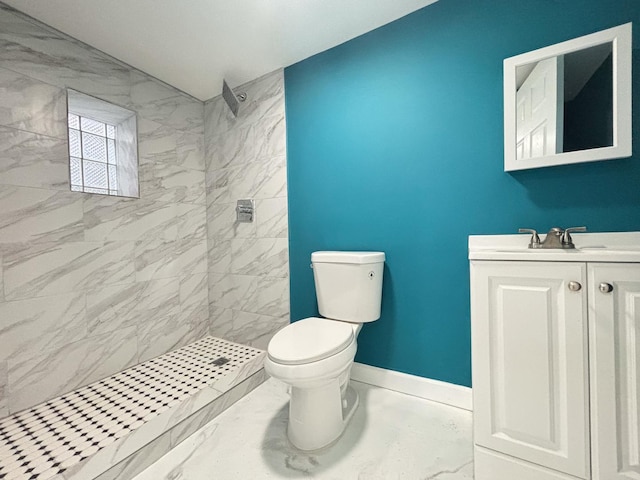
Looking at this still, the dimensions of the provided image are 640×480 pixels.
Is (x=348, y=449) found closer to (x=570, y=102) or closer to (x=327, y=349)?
(x=327, y=349)

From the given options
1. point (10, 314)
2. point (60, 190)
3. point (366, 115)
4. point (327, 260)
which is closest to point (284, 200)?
point (327, 260)

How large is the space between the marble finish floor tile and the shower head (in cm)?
192

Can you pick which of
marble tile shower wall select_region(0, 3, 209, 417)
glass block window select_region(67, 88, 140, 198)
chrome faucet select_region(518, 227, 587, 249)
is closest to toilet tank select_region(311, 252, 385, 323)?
chrome faucet select_region(518, 227, 587, 249)

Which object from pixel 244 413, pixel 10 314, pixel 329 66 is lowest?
pixel 244 413

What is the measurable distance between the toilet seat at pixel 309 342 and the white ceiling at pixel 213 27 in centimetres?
157

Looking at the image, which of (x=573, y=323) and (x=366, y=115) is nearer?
(x=573, y=323)

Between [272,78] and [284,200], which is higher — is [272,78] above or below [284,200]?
above

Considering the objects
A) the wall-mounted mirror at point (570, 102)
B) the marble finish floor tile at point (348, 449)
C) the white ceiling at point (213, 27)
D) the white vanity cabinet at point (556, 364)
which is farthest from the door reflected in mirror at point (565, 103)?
the marble finish floor tile at point (348, 449)

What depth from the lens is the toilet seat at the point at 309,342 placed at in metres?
0.98

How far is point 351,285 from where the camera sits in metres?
1.34

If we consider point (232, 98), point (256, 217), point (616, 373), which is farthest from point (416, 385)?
point (232, 98)

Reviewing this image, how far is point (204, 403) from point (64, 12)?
2053 mm

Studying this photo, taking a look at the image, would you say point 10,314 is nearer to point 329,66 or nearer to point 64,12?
point 64,12

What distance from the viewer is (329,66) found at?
1.56m
